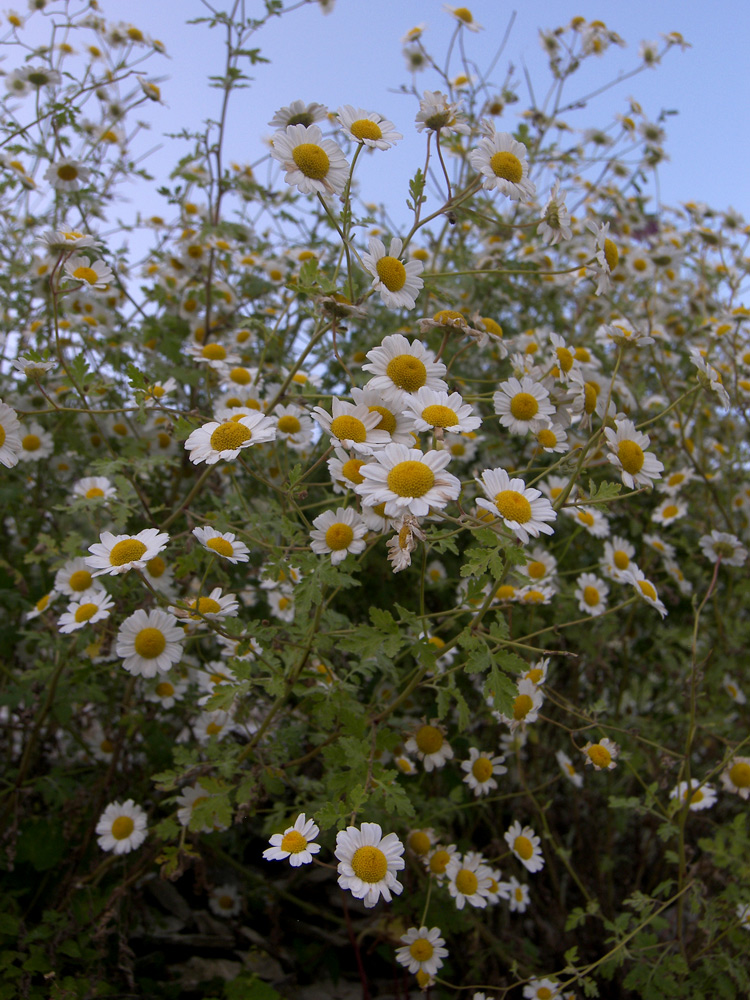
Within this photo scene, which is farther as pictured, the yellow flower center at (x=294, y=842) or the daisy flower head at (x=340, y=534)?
the daisy flower head at (x=340, y=534)

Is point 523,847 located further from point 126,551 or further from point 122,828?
point 126,551

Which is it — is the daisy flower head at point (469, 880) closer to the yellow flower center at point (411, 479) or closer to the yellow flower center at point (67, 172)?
the yellow flower center at point (411, 479)

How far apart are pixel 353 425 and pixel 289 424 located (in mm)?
787

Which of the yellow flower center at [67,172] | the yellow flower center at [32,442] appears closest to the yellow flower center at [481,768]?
the yellow flower center at [32,442]

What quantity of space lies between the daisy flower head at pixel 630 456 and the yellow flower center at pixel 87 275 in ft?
4.53

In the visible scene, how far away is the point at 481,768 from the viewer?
6.52 feet

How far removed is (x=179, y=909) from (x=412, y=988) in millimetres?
869

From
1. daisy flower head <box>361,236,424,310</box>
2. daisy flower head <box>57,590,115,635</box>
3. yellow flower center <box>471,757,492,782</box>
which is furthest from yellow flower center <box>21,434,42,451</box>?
yellow flower center <box>471,757,492,782</box>

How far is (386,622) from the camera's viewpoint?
1443mm

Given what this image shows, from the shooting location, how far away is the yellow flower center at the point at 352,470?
142cm

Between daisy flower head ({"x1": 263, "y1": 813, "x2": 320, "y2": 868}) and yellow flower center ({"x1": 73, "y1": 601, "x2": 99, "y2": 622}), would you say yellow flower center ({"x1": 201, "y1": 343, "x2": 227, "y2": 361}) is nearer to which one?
yellow flower center ({"x1": 73, "y1": 601, "x2": 99, "y2": 622})

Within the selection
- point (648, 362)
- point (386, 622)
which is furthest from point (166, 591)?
point (648, 362)

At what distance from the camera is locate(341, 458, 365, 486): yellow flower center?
1.42 meters

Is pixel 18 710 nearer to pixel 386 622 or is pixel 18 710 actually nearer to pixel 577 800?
pixel 386 622
